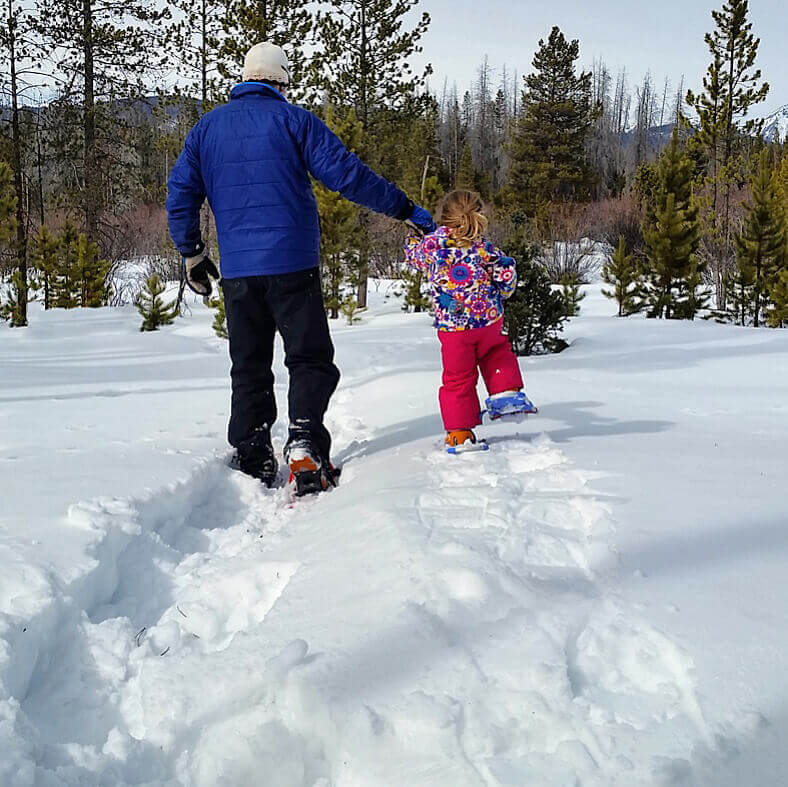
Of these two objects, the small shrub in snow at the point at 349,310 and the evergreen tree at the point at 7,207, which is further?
the small shrub in snow at the point at 349,310

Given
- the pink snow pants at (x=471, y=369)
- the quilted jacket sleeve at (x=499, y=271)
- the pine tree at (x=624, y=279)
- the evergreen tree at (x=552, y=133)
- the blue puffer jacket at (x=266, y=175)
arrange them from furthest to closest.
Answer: the evergreen tree at (x=552, y=133) < the pine tree at (x=624, y=279) < the quilted jacket sleeve at (x=499, y=271) < the pink snow pants at (x=471, y=369) < the blue puffer jacket at (x=266, y=175)

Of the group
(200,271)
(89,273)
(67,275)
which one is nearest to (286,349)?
(200,271)

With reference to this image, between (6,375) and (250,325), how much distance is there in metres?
3.96

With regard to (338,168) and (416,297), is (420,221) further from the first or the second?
(416,297)

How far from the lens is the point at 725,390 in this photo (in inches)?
220

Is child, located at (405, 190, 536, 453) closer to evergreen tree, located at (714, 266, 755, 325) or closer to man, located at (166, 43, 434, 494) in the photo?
man, located at (166, 43, 434, 494)

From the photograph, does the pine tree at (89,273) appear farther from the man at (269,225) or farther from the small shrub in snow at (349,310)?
the man at (269,225)

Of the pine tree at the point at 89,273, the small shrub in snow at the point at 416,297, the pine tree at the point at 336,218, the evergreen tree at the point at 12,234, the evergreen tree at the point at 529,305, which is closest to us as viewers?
the evergreen tree at the point at 529,305

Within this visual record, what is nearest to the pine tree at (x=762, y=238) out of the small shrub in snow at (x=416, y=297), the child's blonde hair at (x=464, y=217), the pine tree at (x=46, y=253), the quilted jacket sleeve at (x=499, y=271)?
the small shrub in snow at (x=416, y=297)

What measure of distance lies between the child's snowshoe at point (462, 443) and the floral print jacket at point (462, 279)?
57 centimetres

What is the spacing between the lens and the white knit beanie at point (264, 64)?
10.5 feet

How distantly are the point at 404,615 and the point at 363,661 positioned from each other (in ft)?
0.60

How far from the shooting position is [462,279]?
3521mm

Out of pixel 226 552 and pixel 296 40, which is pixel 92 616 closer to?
pixel 226 552
